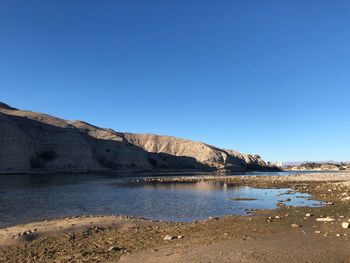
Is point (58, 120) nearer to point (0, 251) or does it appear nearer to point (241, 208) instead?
point (241, 208)

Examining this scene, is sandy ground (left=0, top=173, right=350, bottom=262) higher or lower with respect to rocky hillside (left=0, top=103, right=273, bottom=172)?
lower

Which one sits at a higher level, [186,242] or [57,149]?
[57,149]

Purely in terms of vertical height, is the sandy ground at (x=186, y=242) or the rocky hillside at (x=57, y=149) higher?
the rocky hillside at (x=57, y=149)

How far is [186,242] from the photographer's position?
14977mm

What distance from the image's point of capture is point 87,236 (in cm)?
1819

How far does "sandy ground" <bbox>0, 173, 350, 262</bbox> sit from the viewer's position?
12.3m

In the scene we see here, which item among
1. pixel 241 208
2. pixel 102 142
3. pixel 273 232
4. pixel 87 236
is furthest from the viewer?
pixel 102 142

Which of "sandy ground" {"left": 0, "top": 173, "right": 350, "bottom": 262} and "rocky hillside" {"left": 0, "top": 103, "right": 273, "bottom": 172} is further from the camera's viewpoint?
"rocky hillside" {"left": 0, "top": 103, "right": 273, "bottom": 172}

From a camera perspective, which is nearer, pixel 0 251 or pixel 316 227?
pixel 0 251

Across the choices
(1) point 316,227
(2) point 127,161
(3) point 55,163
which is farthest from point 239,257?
(2) point 127,161

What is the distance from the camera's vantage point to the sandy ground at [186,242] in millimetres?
12305

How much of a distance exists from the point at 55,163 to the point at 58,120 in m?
36.2

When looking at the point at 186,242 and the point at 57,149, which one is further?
the point at 57,149

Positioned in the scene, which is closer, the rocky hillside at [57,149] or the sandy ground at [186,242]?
the sandy ground at [186,242]
